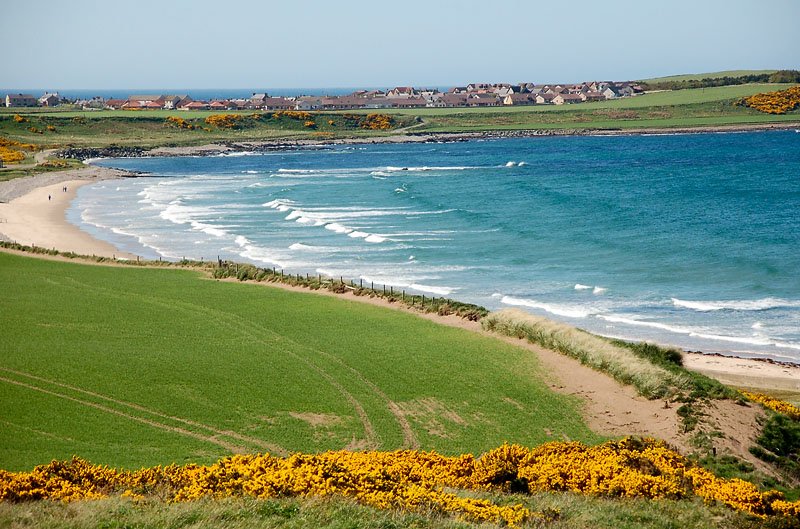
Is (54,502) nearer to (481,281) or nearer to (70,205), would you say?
(481,281)

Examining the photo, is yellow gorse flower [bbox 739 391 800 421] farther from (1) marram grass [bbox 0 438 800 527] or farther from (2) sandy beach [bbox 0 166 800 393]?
(1) marram grass [bbox 0 438 800 527]

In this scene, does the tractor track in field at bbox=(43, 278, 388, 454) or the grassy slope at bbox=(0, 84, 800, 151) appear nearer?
the tractor track in field at bbox=(43, 278, 388, 454)

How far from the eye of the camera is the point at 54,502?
575 inches

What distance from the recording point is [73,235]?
60281 millimetres

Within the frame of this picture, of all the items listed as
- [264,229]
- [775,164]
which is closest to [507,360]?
[264,229]

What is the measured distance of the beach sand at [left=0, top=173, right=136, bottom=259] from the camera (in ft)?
179

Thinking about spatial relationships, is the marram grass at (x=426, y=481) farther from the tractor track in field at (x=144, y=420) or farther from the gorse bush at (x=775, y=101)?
the gorse bush at (x=775, y=101)

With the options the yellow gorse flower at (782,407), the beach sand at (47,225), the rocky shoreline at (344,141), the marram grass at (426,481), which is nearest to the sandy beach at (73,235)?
the beach sand at (47,225)

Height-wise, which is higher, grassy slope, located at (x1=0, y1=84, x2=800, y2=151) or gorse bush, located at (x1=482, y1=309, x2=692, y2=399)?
grassy slope, located at (x1=0, y1=84, x2=800, y2=151)

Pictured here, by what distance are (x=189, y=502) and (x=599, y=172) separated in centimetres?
9143

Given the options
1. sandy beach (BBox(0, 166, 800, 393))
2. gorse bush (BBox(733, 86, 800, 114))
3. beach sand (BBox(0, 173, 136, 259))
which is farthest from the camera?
gorse bush (BBox(733, 86, 800, 114))

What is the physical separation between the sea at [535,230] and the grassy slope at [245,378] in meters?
11.2

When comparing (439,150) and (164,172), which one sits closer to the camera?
(164,172)

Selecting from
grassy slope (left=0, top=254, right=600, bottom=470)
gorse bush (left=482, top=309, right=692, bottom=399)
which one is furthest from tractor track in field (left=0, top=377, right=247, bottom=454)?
gorse bush (left=482, top=309, right=692, bottom=399)
